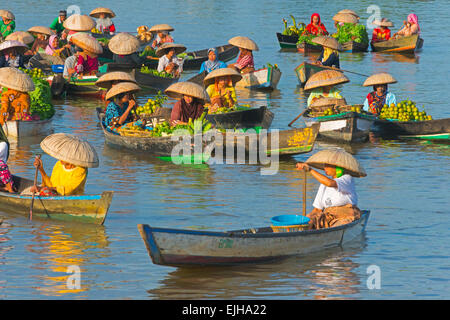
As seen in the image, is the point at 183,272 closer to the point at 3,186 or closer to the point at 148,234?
the point at 148,234

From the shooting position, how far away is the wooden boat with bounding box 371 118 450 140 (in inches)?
665

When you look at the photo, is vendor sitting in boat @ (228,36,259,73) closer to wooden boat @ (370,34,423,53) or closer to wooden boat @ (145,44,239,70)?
wooden boat @ (145,44,239,70)

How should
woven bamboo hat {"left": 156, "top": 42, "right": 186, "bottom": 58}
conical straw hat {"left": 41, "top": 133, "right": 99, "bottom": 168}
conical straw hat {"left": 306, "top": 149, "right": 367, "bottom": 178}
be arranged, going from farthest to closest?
woven bamboo hat {"left": 156, "top": 42, "right": 186, "bottom": 58}, conical straw hat {"left": 41, "top": 133, "right": 99, "bottom": 168}, conical straw hat {"left": 306, "top": 149, "right": 367, "bottom": 178}

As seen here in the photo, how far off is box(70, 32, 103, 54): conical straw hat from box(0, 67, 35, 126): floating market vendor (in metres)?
3.72

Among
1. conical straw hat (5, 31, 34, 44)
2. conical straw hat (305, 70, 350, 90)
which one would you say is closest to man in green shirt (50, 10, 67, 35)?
conical straw hat (5, 31, 34, 44)

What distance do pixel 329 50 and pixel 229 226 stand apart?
10.5 metres

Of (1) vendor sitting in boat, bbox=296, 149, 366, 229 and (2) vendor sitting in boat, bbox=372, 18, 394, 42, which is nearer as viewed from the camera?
(1) vendor sitting in boat, bbox=296, 149, 366, 229

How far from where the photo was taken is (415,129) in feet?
55.9

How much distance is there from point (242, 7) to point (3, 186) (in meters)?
37.0

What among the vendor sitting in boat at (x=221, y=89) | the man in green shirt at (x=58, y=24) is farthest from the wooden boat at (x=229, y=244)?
the man in green shirt at (x=58, y=24)

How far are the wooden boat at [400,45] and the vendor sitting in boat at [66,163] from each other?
805 inches

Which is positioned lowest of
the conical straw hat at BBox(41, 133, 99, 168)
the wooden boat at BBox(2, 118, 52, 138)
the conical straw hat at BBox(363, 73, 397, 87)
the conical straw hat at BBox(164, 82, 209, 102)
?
the wooden boat at BBox(2, 118, 52, 138)

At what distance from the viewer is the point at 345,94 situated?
76.2ft

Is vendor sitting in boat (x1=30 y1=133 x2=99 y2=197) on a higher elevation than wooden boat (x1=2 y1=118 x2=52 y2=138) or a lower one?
higher
